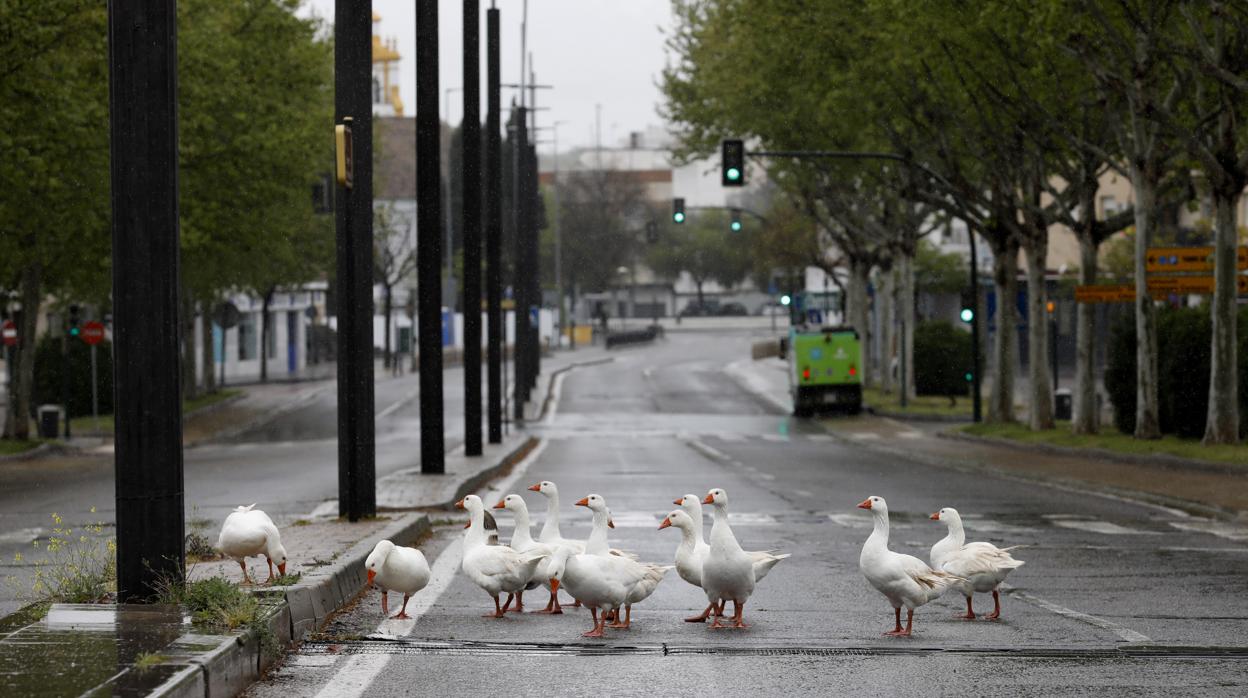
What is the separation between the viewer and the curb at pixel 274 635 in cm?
718

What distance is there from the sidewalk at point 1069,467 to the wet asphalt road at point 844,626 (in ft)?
2.32

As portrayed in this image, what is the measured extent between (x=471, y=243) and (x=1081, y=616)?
Result: 64.9 ft

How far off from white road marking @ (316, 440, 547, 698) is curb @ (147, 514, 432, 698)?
0.35 m

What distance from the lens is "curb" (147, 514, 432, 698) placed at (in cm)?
718

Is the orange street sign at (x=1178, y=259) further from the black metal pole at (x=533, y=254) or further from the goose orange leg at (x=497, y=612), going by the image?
the black metal pole at (x=533, y=254)

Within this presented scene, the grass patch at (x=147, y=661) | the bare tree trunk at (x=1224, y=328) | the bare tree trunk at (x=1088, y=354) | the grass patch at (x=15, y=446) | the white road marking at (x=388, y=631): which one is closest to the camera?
the grass patch at (x=147, y=661)

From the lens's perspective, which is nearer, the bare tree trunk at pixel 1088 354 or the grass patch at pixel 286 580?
the grass patch at pixel 286 580

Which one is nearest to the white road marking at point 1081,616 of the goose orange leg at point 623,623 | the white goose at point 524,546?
the goose orange leg at point 623,623

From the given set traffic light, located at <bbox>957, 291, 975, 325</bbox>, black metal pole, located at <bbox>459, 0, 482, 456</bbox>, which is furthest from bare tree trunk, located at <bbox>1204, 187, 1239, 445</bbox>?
traffic light, located at <bbox>957, 291, 975, 325</bbox>

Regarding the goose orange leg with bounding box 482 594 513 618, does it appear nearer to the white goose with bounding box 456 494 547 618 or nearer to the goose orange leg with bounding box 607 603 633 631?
the white goose with bounding box 456 494 547 618

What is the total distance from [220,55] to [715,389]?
102 feet

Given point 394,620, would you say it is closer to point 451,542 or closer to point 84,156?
point 451,542

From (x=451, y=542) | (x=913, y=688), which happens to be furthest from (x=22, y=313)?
(x=913, y=688)

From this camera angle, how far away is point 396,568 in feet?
33.2
